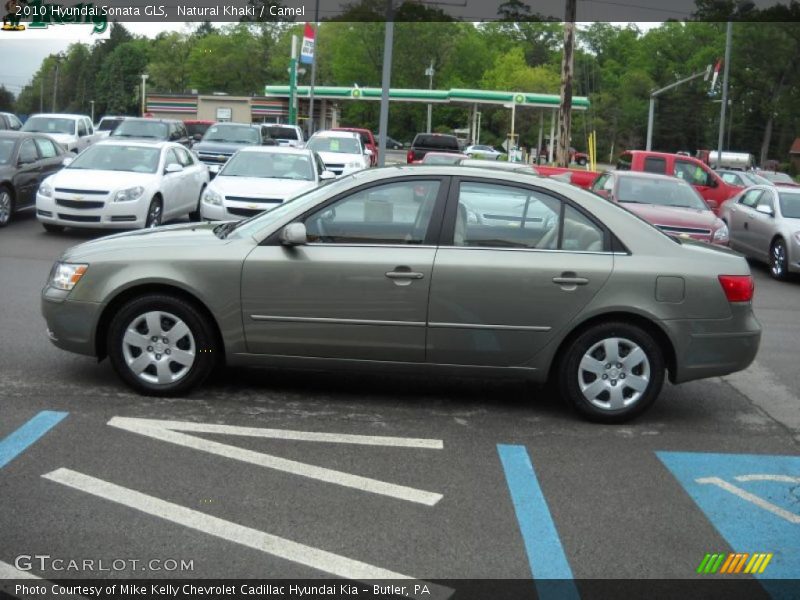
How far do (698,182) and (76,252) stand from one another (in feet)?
64.7

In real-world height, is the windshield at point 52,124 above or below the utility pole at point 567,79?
below

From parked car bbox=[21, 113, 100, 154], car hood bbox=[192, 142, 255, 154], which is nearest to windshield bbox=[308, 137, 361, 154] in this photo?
car hood bbox=[192, 142, 255, 154]

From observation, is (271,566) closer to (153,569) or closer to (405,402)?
(153,569)

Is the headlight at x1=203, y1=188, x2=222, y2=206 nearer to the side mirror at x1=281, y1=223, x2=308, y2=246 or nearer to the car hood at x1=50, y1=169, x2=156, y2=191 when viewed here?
the car hood at x1=50, y1=169, x2=156, y2=191

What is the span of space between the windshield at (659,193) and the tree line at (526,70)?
6911cm

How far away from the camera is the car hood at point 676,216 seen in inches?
603

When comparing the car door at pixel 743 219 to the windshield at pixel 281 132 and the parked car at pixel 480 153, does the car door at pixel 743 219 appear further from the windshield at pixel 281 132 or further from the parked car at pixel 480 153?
the windshield at pixel 281 132

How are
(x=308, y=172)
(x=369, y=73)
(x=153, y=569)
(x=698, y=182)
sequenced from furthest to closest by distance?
1. (x=369, y=73)
2. (x=698, y=182)
3. (x=308, y=172)
4. (x=153, y=569)

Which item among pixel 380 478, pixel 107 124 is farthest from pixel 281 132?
pixel 380 478

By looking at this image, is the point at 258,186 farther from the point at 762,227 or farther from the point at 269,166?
the point at 762,227

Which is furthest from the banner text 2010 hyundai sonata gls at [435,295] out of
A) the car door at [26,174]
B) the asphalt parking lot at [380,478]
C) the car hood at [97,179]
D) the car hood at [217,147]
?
the car hood at [217,147]

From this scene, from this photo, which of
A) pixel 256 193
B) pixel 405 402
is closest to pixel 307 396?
pixel 405 402

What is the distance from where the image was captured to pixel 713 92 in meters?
44.5

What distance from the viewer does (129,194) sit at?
51.5 feet
